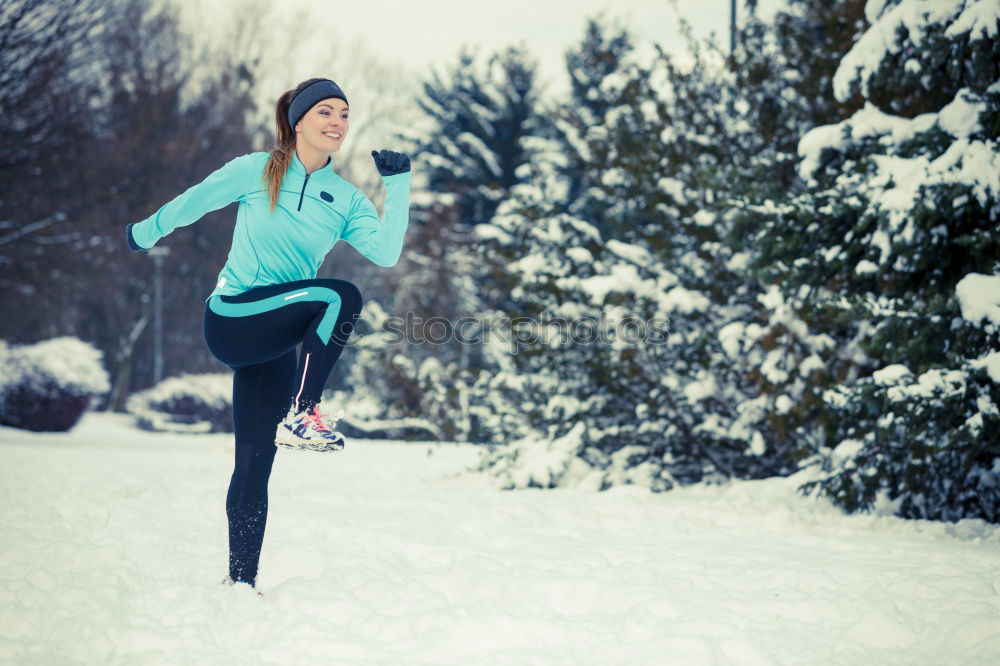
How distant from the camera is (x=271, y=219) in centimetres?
298

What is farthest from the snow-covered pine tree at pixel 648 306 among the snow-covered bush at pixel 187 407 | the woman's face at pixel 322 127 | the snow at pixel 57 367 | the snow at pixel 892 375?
the snow-covered bush at pixel 187 407

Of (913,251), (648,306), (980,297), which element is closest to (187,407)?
(648,306)

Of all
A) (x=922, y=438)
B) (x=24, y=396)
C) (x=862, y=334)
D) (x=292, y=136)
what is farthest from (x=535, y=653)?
(x=24, y=396)

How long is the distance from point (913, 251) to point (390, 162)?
308 cm

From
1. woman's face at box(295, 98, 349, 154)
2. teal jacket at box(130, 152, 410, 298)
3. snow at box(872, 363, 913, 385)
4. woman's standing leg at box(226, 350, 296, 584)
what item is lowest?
woman's standing leg at box(226, 350, 296, 584)

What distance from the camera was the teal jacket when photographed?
2992mm

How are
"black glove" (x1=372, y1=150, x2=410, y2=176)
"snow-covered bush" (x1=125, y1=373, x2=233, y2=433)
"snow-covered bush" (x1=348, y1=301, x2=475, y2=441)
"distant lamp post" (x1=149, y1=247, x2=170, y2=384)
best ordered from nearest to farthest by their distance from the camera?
1. "black glove" (x1=372, y1=150, x2=410, y2=176)
2. "snow-covered bush" (x1=348, y1=301, x2=475, y2=441)
3. "snow-covered bush" (x1=125, y1=373, x2=233, y2=433)
4. "distant lamp post" (x1=149, y1=247, x2=170, y2=384)

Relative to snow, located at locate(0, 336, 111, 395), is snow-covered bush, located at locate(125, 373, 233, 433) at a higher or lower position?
lower

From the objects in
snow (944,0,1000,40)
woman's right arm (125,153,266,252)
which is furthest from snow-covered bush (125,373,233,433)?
snow (944,0,1000,40)

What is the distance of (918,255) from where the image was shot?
452cm

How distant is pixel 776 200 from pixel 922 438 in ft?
5.37

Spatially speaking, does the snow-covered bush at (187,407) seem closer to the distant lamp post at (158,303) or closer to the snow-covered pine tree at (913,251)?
the distant lamp post at (158,303)

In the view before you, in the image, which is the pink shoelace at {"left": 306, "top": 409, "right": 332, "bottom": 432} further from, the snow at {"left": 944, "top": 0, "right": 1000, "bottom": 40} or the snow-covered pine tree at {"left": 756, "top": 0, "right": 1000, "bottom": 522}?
Result: the snow at {"left": 944, "top": 0, "right": 1000, "bottom": 40}

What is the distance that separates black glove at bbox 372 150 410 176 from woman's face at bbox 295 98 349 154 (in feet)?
0.62
